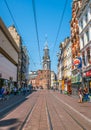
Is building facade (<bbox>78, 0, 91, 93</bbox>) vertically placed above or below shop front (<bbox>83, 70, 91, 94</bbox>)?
above

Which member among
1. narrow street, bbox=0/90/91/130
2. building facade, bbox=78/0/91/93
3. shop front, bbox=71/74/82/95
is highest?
building facade, bbox=78/0/91/93

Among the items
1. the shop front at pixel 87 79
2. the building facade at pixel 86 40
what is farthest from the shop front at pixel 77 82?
the building facade at pixel 86 40

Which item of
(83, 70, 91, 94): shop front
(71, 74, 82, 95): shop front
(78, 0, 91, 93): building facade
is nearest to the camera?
(83, 70, 91, 94): shop front

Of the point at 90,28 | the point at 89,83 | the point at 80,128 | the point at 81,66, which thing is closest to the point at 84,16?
the point at 90,28

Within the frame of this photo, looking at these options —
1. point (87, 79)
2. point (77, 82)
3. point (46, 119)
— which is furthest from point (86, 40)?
point (46, 119)

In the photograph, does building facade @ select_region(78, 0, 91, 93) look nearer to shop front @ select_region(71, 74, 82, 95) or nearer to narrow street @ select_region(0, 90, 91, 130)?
shop front @ select_region(71, 74, 82, 95)

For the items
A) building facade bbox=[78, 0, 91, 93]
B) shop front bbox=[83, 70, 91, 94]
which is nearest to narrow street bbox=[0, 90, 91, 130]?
shop front bbox=[83, 70, 91, 94]

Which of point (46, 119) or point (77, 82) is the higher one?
point (77, 82)

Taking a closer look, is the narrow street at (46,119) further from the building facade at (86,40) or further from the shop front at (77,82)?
the shop front at (77,82)

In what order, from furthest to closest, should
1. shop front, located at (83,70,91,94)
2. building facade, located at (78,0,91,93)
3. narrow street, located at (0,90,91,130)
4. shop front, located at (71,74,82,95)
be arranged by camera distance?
1. shop front, located at (71,74,82,95)
2. building facade, located at (78,0,91,93)
3. shop front, located at (83,70,91,94)
4. narrow street, located at (0,90,91,130)

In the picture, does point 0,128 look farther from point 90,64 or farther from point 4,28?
point 4,28

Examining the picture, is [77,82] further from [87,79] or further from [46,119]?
[46,119]

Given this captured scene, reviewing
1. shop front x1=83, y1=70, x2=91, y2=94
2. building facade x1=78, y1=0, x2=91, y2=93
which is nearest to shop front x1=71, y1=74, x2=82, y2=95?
shop front x1=83, y1=70, x2=91, y2=94

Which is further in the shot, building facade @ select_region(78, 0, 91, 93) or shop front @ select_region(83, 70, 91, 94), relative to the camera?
building facade @ select_region(78, 0, 91, 93)
